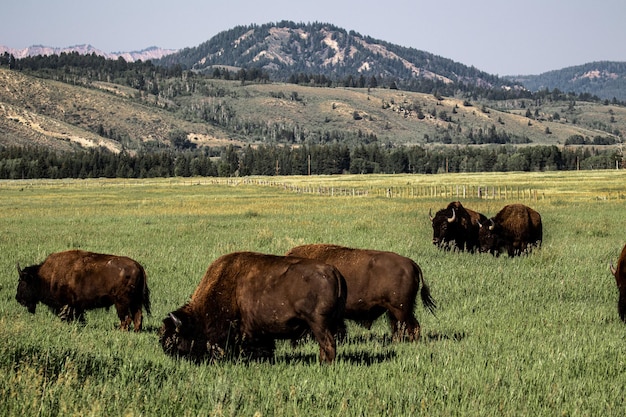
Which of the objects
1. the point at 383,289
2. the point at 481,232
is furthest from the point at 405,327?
the point at 481,232

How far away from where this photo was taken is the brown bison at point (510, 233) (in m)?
19.6

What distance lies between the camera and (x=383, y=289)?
946 centimetres

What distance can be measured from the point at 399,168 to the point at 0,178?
8409 cm

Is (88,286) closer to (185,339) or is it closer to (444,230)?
(185,339)

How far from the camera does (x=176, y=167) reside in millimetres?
148500

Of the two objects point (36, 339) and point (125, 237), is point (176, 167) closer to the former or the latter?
point (125, 237)

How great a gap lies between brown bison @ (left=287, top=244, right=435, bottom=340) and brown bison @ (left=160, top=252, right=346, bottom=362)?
1661 millimetres

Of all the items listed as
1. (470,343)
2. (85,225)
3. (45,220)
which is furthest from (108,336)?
(45,220)

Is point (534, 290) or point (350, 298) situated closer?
point (350, 298)

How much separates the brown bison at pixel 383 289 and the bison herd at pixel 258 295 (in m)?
0.01

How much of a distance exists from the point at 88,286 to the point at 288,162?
146 metres

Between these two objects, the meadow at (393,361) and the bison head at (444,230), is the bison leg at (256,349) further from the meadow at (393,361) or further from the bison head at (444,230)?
the bison head at (444,230)

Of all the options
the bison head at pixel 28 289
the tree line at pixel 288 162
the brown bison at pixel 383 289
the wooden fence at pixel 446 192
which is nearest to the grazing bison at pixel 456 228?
the brown bison at pixel 383 289

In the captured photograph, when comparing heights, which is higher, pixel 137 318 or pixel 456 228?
pixel 456 228
